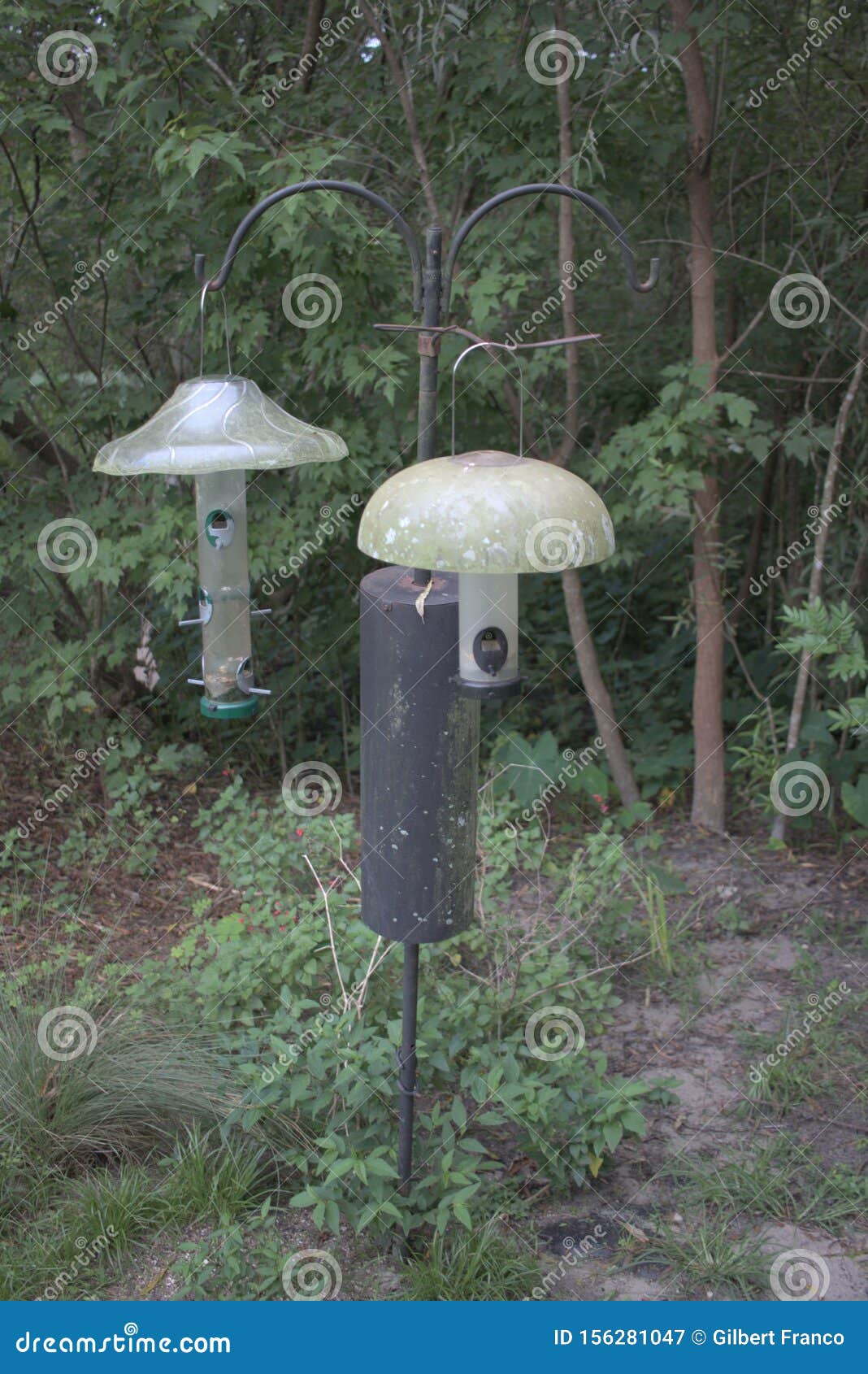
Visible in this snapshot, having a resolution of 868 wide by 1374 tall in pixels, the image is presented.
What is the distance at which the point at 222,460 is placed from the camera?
269cm

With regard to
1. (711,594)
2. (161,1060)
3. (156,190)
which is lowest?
(161,1060)

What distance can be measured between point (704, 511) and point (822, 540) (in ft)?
1.68

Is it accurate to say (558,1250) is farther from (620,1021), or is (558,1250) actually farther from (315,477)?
(315,477)

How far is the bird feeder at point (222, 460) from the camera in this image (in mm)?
2711

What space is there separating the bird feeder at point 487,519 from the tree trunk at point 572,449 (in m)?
2.41

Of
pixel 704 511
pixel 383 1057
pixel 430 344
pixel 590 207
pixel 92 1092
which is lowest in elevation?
pixel 92 1092

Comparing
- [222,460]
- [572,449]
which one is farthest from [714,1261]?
[572,449]

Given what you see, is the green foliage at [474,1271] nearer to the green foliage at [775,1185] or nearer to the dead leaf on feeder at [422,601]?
the green foliage at [775,1185]

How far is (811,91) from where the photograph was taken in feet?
17.9

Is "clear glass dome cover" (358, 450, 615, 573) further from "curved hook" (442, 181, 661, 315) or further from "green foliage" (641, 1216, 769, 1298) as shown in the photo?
"green foliage" (641, 1216, 769, 1298)

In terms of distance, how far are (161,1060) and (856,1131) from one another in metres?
1.97

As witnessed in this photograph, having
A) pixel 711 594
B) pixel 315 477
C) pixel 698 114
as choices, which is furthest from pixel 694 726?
pixel 698 114

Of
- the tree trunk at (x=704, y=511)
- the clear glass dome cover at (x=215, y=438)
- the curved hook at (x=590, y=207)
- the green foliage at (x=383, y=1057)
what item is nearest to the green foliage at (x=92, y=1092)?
the green foliage at (x=383, y=1057)

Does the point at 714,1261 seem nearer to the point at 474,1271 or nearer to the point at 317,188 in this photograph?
the point at 474,1271
